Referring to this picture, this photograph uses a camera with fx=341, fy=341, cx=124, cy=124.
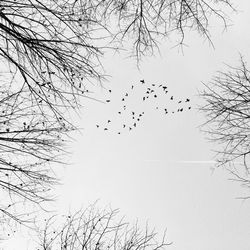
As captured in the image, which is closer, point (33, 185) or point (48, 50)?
point (48, 50)

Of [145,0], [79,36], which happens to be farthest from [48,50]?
[145,0]

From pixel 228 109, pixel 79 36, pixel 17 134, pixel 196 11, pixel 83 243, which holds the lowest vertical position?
pixel 83 243

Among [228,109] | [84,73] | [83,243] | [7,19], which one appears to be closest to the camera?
[7,19]

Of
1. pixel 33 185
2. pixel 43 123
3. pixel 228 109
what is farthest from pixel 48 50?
pixel 228 109

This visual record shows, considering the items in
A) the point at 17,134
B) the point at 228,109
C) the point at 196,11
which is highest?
the point at 196,11

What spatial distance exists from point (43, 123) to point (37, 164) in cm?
76

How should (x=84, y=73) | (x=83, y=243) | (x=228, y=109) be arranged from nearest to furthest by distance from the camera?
(x=84, y=73) < (x=228, y=109) < (x=83, y=243)

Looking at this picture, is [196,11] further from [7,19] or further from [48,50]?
[7,19]

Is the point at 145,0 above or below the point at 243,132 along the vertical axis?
above

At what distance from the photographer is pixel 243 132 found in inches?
227

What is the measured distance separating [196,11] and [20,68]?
3020mm

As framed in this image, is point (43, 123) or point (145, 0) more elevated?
point (145, 0)

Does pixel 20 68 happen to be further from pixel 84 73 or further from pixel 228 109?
pixel 228 109

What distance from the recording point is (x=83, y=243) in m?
9.49
